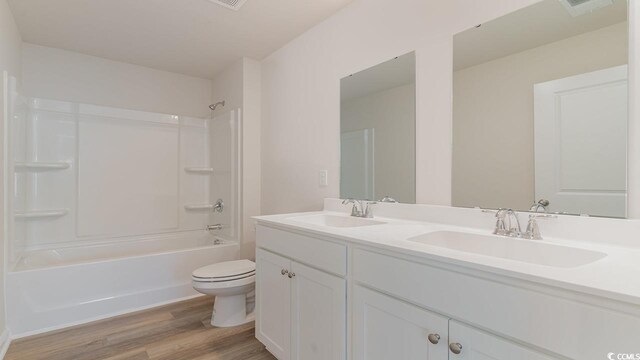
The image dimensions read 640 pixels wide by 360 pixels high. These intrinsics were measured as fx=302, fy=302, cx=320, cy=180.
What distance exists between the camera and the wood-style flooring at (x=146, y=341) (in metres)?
1.82

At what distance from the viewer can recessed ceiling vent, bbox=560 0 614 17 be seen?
43.3 inches

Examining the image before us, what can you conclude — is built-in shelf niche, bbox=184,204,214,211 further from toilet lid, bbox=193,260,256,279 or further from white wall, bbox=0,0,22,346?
white wall, bbox=0,0,22,346

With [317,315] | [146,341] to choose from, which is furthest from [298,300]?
[146,341]

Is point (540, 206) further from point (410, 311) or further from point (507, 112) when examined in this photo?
point (410, 311)

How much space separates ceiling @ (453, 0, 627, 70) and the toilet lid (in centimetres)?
189

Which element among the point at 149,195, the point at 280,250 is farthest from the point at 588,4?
the point at 149,195

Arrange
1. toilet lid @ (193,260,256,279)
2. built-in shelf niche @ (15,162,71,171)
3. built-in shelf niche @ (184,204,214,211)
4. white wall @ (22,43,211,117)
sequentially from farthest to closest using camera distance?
built-in shelf niche @ (184,204,214,211), white wall @ (22,43,211,117), built-in shelf niche @ (15,162,71,171), toilet lid @ (193,260,256,279)

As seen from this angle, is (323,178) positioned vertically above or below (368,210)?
above

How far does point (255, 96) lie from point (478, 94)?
2139mm

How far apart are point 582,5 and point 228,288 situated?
2.38 meters

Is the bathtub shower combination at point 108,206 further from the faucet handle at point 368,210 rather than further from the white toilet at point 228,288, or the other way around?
the faucet handle at point 368,210

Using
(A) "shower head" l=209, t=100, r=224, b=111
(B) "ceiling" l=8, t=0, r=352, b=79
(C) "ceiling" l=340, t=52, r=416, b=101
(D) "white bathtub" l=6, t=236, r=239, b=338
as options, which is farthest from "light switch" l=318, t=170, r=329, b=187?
(A) "shower head" l=209, t=100, r=224, b=111

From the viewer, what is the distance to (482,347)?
0.82 m

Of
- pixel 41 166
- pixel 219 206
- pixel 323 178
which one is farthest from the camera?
pixel 219 206
